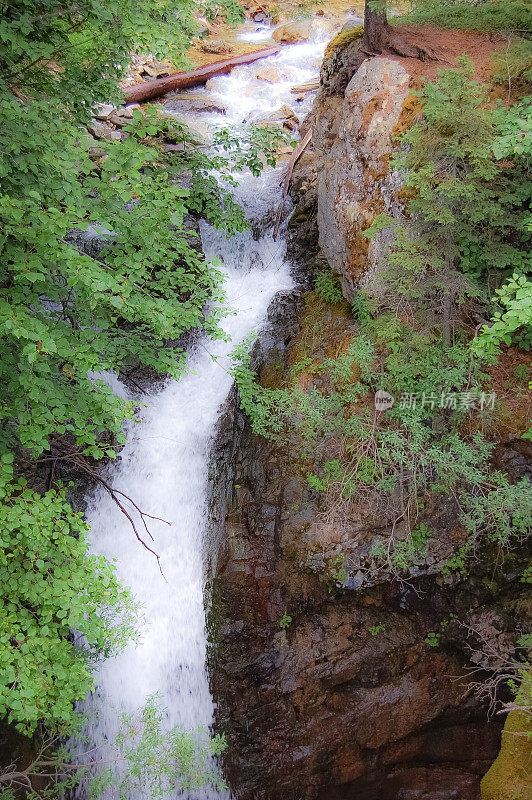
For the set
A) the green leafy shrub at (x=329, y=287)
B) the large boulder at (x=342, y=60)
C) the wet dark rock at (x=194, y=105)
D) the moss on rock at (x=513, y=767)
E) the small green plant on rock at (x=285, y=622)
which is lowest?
the moss on rock at (x=513, y=767)

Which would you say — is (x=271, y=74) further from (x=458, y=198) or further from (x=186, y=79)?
(x=458, y=198)

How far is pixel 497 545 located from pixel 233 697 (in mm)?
3883

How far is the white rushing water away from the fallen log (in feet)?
15.8

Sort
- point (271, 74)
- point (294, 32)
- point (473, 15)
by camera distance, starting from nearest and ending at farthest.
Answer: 1. point (473, 15)
2. point (271, 74)
3. point (294, 32)

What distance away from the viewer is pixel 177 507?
7691 millimetres

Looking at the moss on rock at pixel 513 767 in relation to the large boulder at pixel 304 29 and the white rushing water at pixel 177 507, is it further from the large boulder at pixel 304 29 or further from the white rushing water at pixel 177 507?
the large boulder at pixel 304 29

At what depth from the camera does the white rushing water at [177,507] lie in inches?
267

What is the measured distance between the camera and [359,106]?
7125 millimetres

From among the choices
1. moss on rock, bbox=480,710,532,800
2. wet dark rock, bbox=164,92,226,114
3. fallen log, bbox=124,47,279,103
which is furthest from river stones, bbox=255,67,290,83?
moss on rock, bbox=480,710,532,800

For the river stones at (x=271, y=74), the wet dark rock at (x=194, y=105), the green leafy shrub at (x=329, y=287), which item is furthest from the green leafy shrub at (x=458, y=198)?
the river stones at (x=271, y=74)
